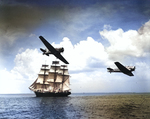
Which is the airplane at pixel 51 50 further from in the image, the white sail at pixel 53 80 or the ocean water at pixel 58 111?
the white sail at pixel 53 80

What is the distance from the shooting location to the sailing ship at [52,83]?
3851 inches

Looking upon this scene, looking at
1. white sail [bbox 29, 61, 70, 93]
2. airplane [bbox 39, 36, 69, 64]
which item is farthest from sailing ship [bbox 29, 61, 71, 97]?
airplane [bbox 39, 36, 69, 64]

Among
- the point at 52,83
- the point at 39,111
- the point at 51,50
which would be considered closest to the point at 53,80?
the point at 52,83

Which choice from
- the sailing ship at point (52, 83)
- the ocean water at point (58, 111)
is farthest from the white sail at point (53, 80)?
the ocean water at point (58, 111)

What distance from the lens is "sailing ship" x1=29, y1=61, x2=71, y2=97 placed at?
97.8 m

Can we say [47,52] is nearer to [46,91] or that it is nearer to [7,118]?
[7,118]

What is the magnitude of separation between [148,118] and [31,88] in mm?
85586

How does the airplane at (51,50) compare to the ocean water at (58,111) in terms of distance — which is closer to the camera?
the airplane at (51,50)

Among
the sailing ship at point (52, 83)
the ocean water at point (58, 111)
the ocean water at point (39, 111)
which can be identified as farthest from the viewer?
the sailing ship at point (52, 83)

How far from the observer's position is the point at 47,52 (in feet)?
84.2

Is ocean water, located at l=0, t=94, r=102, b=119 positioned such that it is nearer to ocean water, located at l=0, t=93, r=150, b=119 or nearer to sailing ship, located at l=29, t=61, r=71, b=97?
ocean water, located at l=0, t=93, r=150, b=119

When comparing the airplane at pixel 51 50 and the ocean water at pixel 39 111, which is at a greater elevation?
the airplane at pixel 51 50

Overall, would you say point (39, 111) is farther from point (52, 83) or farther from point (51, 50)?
point (52, 83)

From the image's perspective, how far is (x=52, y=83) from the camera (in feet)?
331
